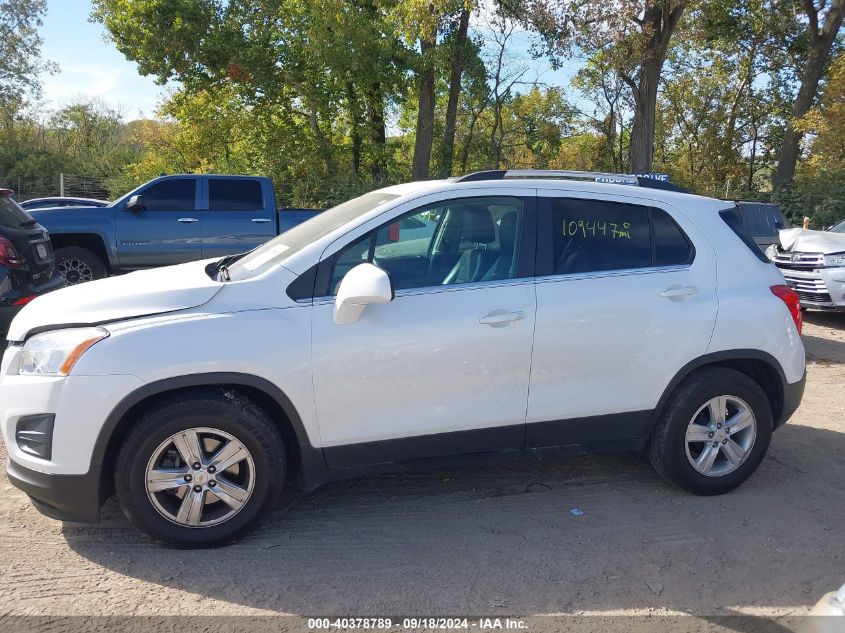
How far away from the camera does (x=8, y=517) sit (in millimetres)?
3891

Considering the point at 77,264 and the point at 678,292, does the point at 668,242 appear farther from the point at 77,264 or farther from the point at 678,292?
the point at 77,264

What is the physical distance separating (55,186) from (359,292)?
1085 inches

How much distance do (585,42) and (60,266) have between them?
1366cm

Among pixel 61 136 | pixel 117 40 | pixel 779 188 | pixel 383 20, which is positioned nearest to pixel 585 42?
pixel 383 20

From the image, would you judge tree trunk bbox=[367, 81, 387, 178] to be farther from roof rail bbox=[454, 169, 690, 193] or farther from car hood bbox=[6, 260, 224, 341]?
car hood bbox=[6, 260, 224, 341]

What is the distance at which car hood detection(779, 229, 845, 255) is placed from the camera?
32.7ft

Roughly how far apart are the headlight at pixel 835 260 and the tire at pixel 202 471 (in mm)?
8918

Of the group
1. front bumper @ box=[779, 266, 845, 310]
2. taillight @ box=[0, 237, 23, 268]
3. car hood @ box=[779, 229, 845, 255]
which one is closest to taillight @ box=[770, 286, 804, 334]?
front bumper @ box=[779, 266, 845, 310]

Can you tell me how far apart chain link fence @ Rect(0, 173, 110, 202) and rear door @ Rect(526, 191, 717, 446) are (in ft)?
82.8

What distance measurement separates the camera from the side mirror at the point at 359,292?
3365 millimetres

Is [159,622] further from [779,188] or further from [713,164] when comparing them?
[713,164]

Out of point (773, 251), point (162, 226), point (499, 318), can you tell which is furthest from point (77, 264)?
point (773, 251)

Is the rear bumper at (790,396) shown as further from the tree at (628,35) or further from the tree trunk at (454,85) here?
the tree trunk at (454,85)

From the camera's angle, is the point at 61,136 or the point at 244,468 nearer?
the point at 244,468
